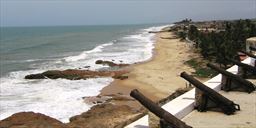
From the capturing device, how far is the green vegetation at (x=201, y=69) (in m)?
27.7

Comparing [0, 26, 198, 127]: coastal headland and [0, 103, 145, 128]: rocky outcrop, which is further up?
[0, 103, 145, 128]: rocky outcrop

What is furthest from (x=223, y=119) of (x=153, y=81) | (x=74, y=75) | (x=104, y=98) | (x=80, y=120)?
(x=74, y=75)

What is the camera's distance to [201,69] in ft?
101

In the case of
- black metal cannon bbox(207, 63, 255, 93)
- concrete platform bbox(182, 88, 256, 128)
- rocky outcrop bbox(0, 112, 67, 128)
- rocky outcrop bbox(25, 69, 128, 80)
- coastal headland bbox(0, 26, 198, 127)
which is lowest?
rocky outcrop bbox(25, 69, 128, 80)

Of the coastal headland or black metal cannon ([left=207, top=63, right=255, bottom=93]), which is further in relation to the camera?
the coastal headland

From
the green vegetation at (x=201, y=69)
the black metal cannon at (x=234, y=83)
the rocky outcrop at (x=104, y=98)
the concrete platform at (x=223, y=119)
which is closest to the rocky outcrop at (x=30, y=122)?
the rocky outcrop at (x=104, y=98)

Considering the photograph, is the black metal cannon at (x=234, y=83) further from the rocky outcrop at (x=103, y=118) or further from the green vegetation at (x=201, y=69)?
the green vegetation at (x=201, y=69)

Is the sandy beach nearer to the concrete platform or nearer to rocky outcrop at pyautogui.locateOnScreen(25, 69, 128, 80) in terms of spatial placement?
rocky outcrop at pyautogui.locateOnScreen(25, 69, 128, 80)

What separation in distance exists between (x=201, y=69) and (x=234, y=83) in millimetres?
19146

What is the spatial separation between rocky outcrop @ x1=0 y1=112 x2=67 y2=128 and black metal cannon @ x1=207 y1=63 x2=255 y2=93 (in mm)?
5760

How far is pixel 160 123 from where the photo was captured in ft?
24.4

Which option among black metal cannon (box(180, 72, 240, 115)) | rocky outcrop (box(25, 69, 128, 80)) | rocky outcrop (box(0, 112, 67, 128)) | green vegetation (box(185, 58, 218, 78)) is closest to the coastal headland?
rocky outcrop (box(0, 112, 67, 128))

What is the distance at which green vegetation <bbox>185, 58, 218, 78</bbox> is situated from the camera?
1091 inches

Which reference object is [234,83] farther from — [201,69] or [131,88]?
[201,69]
